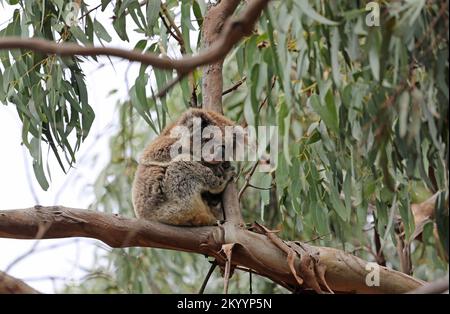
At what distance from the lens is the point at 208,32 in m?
3.35

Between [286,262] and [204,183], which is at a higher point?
[204,183]

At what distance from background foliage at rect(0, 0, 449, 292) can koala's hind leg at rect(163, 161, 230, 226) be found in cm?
20

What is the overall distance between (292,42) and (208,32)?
0.45 metres

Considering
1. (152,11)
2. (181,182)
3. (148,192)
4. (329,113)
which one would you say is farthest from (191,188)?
(329,113)

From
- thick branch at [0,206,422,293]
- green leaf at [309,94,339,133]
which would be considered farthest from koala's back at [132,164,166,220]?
green leaf at [309,94,339,133]

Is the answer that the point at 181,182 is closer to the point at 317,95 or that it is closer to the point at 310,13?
the point at 317,95

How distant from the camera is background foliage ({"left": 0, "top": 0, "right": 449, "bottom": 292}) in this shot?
2.36 metres

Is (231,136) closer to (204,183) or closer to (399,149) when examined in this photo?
(204,183)

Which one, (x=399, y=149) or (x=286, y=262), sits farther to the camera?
(x=286, y=262)

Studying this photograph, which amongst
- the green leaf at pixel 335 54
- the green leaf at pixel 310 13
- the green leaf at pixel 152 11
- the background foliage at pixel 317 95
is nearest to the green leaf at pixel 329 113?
the background foliage at pixel 317 95

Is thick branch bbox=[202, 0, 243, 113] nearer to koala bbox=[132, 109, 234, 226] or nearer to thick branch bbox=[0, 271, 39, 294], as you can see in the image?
koala bbox=[132, 109, 234, 226]

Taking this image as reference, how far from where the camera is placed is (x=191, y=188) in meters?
3.56

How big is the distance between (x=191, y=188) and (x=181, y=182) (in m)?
0.06
